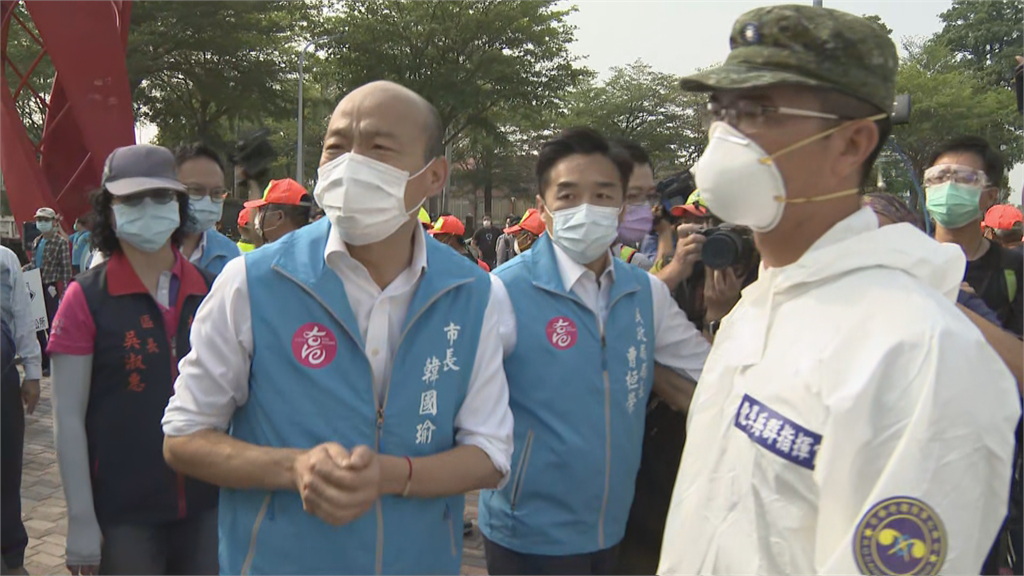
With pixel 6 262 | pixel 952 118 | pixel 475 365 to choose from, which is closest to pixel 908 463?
pixel 475 365

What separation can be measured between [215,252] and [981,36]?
1541 inches

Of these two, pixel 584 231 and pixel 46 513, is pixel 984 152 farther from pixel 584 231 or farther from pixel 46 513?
pixel 46 513

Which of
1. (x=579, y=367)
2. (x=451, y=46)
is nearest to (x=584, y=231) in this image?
(x=579, y=367)

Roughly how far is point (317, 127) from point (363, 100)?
3458cm

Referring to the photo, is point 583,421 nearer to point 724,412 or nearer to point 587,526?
point 587,526

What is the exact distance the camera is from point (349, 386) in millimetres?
1756

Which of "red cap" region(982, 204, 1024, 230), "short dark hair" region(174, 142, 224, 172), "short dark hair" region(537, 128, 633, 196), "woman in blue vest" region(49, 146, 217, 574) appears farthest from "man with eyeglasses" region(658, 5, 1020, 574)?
"red cap" region(982, 204, 1024, 230)

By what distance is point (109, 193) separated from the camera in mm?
2885

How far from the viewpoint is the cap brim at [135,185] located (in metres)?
2.82

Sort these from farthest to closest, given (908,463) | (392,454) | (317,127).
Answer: (317,127) → (392,454) → (908,463)

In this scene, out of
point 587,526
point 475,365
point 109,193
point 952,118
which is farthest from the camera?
point 952,118

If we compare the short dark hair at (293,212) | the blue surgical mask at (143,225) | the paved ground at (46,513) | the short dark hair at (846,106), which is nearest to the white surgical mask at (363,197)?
the short dark hair at (846,106)

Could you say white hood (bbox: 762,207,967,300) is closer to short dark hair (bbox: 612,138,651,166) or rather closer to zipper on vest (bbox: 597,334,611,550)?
zipper on vest (bbox: 597,334,611,550)

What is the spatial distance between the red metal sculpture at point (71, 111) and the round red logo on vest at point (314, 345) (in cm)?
1203
